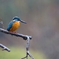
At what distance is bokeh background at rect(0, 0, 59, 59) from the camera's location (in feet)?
22.9

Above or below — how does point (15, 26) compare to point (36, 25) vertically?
below

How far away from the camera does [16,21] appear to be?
40.6 inches

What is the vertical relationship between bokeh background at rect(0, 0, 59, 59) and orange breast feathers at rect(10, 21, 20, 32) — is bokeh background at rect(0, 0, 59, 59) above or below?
above

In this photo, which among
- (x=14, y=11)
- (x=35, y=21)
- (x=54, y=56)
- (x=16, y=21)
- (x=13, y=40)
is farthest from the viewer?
(x=35, y=21)

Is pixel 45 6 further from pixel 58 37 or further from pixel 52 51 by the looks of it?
pixel 52 51

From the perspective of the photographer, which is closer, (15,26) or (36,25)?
(15,26)

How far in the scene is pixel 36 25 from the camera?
26.2 feet

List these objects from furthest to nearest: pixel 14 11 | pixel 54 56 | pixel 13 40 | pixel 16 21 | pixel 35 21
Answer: pixel 35 21, pixel 13 40, pixel 14 11, pixel 54 56, pixel 16 21

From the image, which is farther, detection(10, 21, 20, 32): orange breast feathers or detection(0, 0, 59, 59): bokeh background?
detection(0, 0, 59, 59): bokeh background

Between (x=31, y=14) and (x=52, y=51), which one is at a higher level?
(x=31, y=14)

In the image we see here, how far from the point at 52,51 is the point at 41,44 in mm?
773

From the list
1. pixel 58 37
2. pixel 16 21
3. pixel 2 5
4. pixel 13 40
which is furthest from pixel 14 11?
pixel 16 21

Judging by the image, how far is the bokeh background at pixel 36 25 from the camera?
6.98m

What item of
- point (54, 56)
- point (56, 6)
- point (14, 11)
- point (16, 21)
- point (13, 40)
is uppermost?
point (56, 6)
